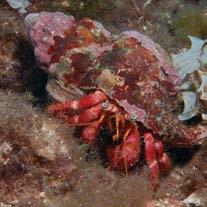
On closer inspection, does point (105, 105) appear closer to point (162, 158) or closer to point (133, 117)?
point (133, 117)

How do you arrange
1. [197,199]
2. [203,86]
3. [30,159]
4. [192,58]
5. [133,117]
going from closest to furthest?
[30,159]
[197,199]
[203,86]
[133,117]
[192,58]

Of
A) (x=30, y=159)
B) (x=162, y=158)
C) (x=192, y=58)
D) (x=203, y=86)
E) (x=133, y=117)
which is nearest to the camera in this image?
(x=30, y=159)

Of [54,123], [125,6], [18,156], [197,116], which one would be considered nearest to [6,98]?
[54,123]

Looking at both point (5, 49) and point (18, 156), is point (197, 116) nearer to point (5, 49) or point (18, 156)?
point (18, 156)

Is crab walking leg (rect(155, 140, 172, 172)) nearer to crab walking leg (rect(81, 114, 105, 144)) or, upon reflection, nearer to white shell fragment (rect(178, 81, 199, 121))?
white shell fragment (rect(178, 81, 199, 121))

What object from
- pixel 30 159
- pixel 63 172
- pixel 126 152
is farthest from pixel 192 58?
pixel 30 159

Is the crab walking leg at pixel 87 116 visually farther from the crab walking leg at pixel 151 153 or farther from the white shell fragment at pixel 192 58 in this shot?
the white shell fragment at pixel 192 58
